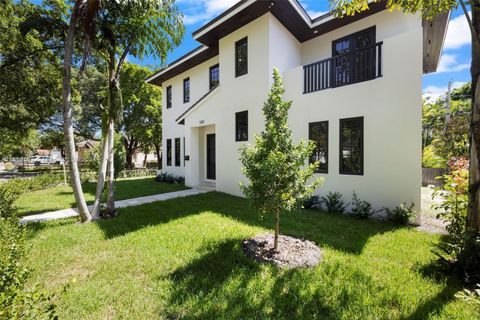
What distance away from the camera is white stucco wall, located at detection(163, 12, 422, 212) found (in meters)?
6.43

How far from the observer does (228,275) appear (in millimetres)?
3668

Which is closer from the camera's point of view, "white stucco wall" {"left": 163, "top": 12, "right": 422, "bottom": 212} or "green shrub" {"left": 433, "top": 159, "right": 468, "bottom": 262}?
"green shrub" {"left": 433, "top": 159, "right": 468, "bottom": 262}

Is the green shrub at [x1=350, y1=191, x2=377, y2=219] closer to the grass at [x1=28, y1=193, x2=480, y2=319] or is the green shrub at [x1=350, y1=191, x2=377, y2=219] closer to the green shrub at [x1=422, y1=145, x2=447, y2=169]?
the grass at [x1=28, y1=193, x2=480, y2=319]

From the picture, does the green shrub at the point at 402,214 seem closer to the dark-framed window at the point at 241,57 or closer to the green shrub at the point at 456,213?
the green shrub at the point at 456,213

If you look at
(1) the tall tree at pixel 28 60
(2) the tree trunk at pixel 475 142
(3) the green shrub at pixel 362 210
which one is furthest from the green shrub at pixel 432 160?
(1) the tall tree at pixel 28 60

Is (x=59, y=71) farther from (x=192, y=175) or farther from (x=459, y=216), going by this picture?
(x=459, y=216)

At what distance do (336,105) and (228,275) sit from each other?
21.3 feet

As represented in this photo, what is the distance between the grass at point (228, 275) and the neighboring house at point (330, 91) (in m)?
2.02

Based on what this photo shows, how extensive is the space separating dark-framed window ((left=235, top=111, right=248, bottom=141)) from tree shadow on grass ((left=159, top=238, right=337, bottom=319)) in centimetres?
631

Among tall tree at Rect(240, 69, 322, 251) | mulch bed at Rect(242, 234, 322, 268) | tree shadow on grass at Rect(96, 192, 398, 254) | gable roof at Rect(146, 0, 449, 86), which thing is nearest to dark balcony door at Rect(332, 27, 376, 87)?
gable roof at Rect(146, 0, 449, 86)

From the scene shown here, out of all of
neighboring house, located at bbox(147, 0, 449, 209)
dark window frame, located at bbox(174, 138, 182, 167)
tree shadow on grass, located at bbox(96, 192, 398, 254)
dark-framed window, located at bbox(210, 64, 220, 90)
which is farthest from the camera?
dark window frame, located at bbox(174, 138, 182, 167)

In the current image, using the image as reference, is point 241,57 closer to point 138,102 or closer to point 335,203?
point 335,203

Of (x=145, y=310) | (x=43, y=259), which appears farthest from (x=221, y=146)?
(x=145, y=310)

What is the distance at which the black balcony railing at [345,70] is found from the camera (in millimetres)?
7113
